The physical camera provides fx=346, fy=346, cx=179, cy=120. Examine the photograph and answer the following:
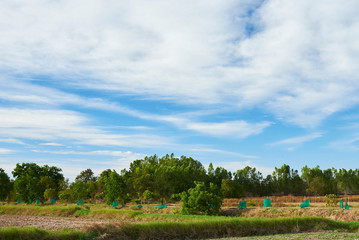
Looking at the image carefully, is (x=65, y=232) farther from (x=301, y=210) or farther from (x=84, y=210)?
(x=84, y=210)

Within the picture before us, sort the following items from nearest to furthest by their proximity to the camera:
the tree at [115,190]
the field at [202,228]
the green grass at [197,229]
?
the green grass at [197,229] < the field at [202,228] < the tree at [115,190]

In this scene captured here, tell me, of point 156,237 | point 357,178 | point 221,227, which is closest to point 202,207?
point 221,227

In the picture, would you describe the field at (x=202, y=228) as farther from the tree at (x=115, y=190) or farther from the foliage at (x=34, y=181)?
the foliage at (x=34, y=181)

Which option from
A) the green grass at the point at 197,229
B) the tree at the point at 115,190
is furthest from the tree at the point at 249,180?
the green grass at the point at 197,229

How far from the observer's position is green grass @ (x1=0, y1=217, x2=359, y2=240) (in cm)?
1991

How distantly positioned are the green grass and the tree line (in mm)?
32142

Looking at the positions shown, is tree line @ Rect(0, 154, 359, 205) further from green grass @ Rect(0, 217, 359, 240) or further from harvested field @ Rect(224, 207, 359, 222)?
green grass @ Rect(0, 217, 359, 240)

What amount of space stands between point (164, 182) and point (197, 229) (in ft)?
160

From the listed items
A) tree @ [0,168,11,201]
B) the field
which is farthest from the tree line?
the field

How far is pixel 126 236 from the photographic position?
21.9 m

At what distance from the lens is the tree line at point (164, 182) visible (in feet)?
236

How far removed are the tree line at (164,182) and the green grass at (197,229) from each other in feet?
105

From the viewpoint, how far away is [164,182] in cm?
7288

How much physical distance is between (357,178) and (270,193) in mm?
23569
